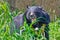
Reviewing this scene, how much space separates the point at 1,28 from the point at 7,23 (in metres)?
0.12

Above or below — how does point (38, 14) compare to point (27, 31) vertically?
above

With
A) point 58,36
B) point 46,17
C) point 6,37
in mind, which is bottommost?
point 6,37

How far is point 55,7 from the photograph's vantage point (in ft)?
30.4

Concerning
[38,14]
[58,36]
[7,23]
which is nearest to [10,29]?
[7,23]

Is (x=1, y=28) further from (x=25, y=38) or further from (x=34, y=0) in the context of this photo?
(x=34, y=0)

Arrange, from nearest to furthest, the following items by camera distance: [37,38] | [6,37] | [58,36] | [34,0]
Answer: [6,37] → [37,38] → [58,36] → [34,0]

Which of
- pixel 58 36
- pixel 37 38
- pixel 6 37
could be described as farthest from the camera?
pixel 58 36

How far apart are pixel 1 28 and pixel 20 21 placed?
8.86 feet

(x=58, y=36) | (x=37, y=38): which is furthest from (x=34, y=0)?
(x=37, y=38)

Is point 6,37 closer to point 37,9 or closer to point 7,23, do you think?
point 7,23

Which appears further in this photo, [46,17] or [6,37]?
[46,17]

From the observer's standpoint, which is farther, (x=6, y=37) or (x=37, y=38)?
(x=37, y=38)

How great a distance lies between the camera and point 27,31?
11.3 feet

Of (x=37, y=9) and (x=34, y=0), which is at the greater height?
(x=34, y=0)
